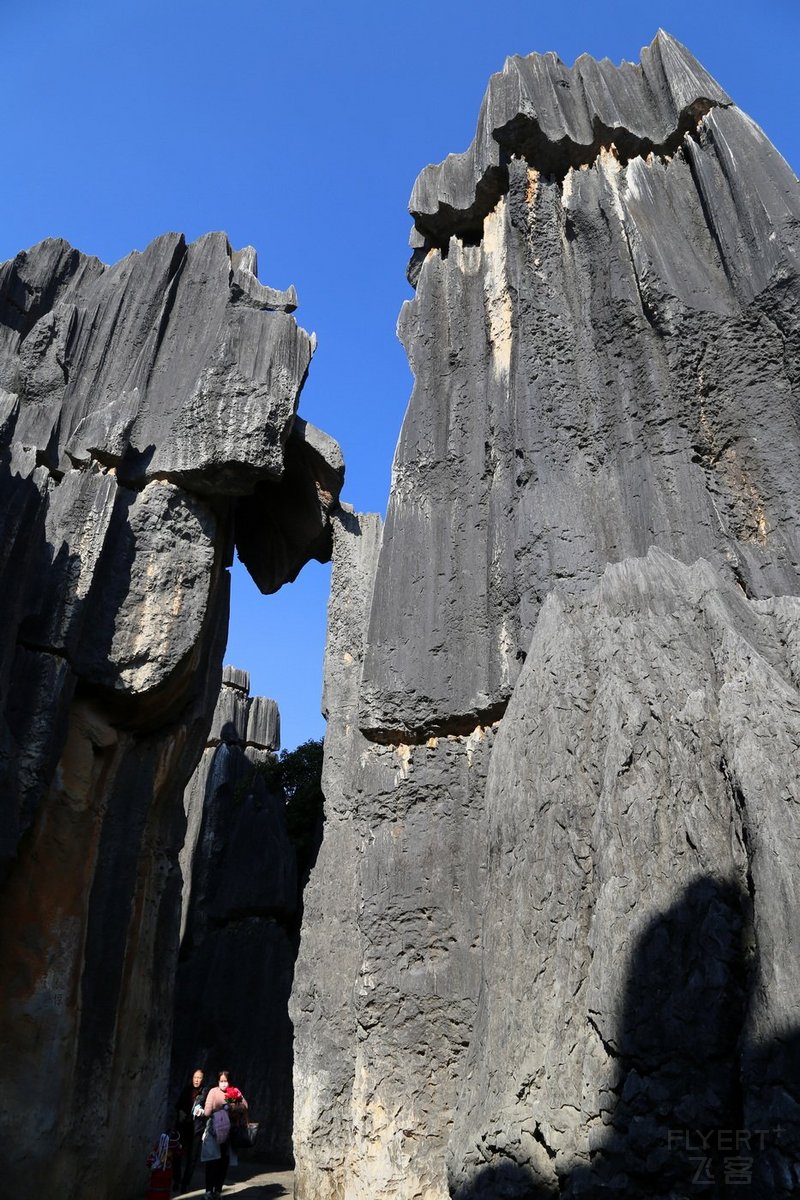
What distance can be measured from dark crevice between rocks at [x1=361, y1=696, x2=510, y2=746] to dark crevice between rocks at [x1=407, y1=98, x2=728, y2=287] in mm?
4825

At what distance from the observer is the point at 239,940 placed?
19.5m

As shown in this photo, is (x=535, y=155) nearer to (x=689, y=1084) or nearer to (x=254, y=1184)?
(x=689, y=1084)

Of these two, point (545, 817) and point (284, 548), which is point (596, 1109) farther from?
point (284, 548)

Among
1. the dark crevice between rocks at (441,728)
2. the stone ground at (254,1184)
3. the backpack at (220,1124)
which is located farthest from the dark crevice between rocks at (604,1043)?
the stone ground at (254,1184)

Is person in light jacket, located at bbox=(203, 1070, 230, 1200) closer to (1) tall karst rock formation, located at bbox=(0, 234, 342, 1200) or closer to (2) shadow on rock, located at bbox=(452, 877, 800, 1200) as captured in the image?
(1) tall karst rock formation, located at bbox=(0, 234, 342, 1200)

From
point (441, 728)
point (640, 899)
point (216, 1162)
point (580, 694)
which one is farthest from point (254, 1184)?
point (640, 899)

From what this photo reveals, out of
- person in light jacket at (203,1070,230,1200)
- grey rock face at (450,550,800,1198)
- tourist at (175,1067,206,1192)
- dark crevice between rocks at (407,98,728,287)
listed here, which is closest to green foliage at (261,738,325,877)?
tourist at (175,1067,206,1192)

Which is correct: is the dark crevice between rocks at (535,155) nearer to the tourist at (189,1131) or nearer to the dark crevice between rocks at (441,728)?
the dark crevice between rocks at (441,728)

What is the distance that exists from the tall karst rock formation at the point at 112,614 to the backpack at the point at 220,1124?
2.16 metres

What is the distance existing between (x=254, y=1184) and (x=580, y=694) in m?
10.9

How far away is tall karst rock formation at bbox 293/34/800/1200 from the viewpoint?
4262mm

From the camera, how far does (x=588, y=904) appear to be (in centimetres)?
498

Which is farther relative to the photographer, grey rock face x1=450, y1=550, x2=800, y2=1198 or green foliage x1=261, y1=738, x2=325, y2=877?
green foliage x1=261, y1=738, x2=325, y2=877

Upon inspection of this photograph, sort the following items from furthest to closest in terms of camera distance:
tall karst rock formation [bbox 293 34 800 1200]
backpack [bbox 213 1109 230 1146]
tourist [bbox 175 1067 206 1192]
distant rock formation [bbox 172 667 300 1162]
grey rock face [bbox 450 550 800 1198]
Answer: distant rock formation [bbox 172 667 300 1162]
tourist [bbox 175 1067 206 1192]
backpack [bbox 213 1109 230 1146]
tall karst rock formation [bbox 293 34 800 1200]
grey rock face [bbox 450 550 800 1198]
